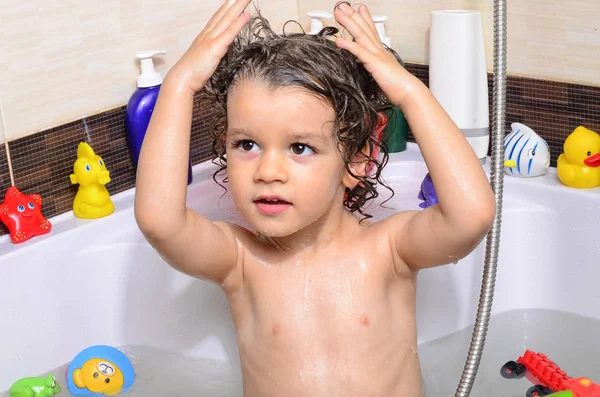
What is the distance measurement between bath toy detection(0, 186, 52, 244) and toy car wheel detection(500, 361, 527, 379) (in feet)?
2.59

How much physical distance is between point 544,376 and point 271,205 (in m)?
0.60

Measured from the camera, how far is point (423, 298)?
1.66 m

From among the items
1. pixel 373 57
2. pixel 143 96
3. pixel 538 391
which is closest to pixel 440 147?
pixel 373 57

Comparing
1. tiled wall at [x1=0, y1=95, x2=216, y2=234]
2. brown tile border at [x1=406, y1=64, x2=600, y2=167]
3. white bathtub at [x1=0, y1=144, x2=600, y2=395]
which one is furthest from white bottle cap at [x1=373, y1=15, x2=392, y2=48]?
tiled wall at [x1=0, y1=95, x2=216, y2=234]

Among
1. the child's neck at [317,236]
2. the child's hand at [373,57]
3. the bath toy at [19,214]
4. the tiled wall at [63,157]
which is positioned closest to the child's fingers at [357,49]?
the child's hand at [373,57]

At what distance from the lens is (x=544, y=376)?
152 centimetres

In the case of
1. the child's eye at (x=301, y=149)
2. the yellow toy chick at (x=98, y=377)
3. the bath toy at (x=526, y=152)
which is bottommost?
the yellow toy chick at (x=98, y=377)

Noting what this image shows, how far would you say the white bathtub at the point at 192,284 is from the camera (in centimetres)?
161

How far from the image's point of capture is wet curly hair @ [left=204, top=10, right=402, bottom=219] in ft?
3.92

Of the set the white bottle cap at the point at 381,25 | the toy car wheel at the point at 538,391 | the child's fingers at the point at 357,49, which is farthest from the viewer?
the white bottle cap at the point at 381,25

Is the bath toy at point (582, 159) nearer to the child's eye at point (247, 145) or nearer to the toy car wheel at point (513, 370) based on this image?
the toy car wheel at point (513, 370)

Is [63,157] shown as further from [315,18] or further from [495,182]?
[495,182]

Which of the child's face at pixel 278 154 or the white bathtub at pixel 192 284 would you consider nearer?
the child's face at pixel 278 154

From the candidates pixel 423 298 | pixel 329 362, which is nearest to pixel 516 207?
pixel 423 298
